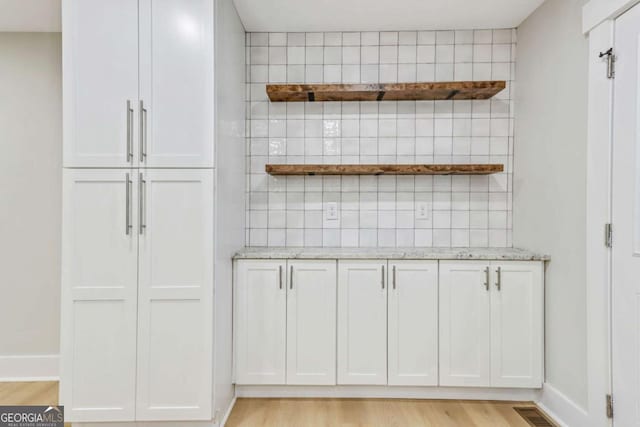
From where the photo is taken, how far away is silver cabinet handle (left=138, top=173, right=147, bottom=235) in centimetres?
204

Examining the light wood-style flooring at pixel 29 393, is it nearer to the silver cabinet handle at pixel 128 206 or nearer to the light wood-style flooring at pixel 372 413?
the light wood-style flooring at pixel 372 413

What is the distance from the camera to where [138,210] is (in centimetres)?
204

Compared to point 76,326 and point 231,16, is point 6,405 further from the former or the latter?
point 231,16

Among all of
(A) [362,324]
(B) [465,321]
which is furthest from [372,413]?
(B) [465,321]

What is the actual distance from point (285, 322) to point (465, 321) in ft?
3.57

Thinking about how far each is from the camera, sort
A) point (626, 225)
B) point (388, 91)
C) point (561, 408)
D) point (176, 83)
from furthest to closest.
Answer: point (388, 91)
point (561, 408)
point (176, 83)
point (626, 225)

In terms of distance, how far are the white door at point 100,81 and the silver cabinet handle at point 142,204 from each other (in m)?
0.11

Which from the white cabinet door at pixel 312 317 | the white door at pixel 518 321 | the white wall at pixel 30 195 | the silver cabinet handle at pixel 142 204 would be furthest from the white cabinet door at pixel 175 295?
the white door at pixel 518 321

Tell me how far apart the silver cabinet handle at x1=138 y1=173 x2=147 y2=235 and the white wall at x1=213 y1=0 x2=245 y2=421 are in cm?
36

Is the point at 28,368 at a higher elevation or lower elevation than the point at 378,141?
lower

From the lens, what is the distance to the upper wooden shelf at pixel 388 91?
8.23 ft

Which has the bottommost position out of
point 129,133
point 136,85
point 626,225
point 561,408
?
point 561,408

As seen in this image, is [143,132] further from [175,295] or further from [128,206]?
[175,295]

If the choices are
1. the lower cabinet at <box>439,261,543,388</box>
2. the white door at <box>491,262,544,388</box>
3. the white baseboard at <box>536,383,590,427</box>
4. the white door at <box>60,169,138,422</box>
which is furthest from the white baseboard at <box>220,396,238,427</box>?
the white baseboard at <box>536,383,590,427</box>
